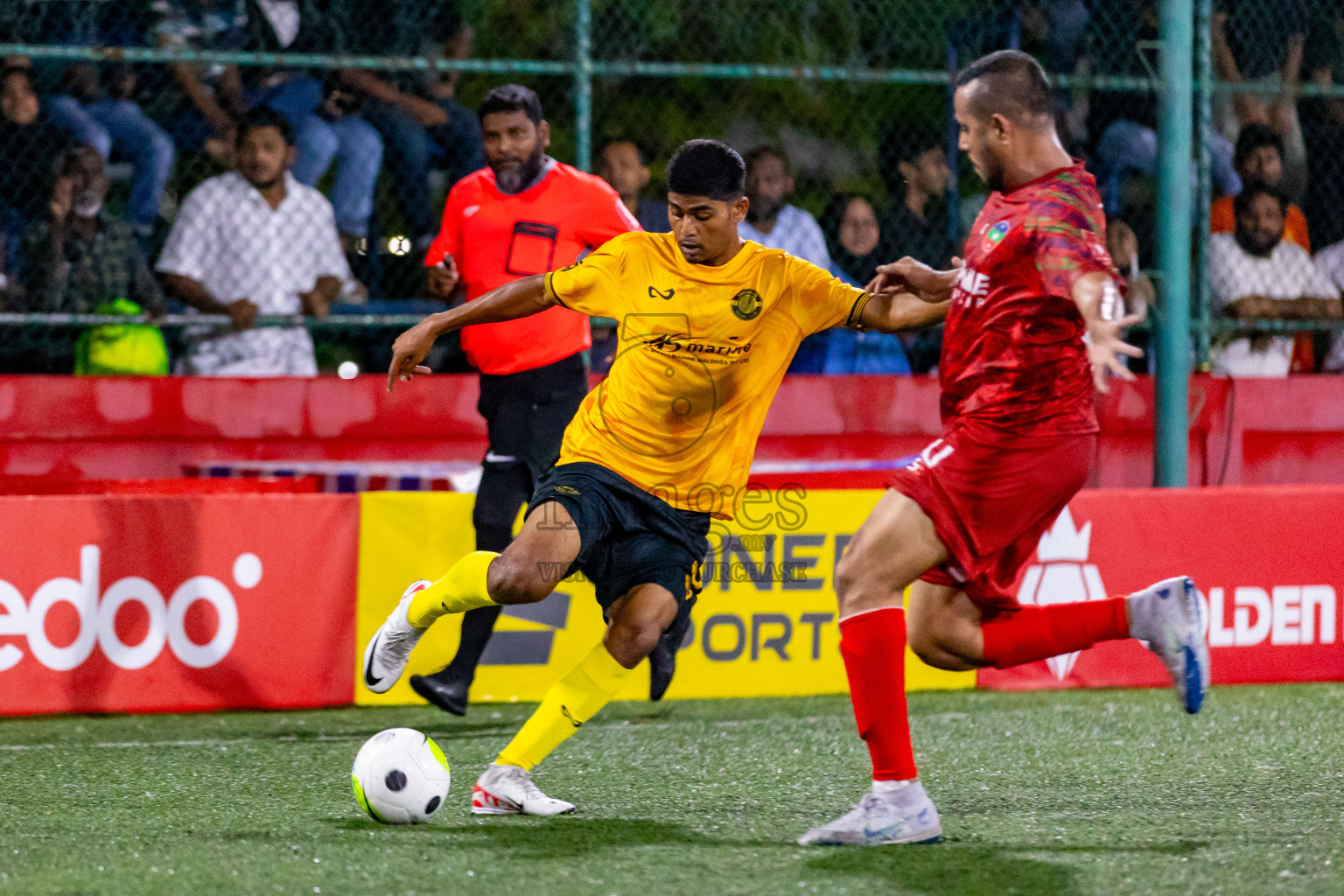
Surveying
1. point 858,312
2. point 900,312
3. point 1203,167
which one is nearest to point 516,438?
point 858,312

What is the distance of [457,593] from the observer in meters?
4.40

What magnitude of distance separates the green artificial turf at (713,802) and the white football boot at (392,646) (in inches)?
13.7

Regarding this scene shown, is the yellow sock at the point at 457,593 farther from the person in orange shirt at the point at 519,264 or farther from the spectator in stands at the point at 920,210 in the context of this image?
the spectator in stands at the point at 920,210

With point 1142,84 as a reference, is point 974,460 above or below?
below

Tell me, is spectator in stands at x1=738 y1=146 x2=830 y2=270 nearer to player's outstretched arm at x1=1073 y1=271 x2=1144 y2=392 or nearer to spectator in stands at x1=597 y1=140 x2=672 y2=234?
spectator in stands at x1=597 y1=140 x2=672 y2=234

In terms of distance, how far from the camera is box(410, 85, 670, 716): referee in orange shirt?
590 cm

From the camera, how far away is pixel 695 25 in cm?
945

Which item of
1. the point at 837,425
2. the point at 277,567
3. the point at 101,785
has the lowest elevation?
the point at 101,785

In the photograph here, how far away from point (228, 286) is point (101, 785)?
324 centimetres

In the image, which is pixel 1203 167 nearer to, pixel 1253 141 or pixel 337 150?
pixel 1253 141

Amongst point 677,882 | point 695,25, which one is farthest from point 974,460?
point 695,25

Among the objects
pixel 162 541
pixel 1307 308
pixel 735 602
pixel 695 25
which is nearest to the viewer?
pixel 162 541

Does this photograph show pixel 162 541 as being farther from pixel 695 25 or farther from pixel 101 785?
pixel 695 25

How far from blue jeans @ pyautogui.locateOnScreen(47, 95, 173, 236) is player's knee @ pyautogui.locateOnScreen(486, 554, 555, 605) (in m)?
4.14
